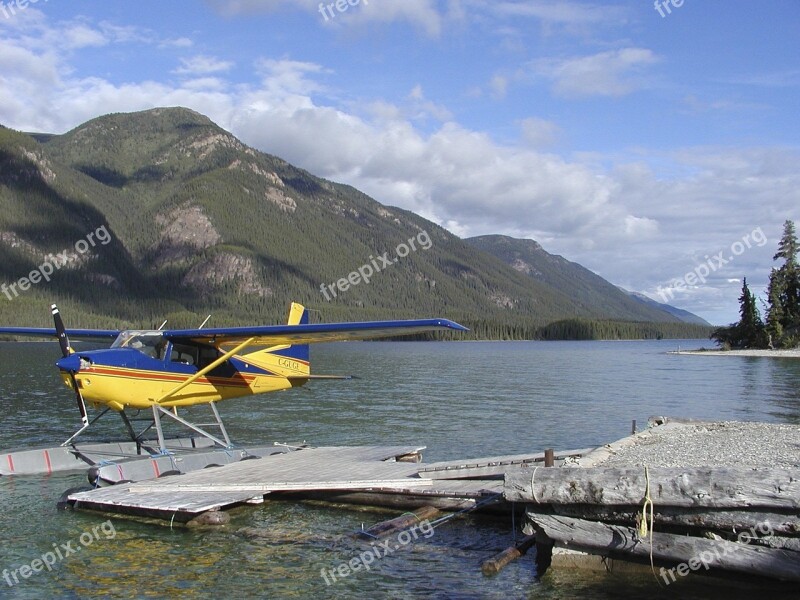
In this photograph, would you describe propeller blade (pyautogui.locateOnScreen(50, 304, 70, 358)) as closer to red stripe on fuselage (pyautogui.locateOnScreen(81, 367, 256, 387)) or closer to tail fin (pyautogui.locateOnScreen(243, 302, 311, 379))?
red stripe on fuselage (pyautogui.locateOnScreen(81, 367, 256, 387))

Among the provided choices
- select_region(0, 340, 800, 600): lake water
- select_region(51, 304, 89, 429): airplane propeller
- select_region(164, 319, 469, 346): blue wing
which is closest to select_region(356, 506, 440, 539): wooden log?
select_region(0, 340, 800, 600): lake water

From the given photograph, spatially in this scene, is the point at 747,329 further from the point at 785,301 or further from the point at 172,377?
the point at 172,377

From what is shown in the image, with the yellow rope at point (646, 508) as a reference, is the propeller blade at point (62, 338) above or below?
above

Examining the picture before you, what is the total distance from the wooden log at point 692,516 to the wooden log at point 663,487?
0.37 ft

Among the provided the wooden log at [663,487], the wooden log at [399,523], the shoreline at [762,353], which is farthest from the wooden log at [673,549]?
the shoreline at [762,353]

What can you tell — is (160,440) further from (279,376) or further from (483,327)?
(483,327)

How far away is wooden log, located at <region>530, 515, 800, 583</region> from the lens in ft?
22.2

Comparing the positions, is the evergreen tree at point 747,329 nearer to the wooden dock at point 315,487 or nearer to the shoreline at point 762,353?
the shoreline at point 762,353

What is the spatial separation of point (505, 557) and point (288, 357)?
9.82 m

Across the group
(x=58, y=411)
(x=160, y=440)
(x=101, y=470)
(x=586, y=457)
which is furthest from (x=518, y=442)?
(x=58, y=411)

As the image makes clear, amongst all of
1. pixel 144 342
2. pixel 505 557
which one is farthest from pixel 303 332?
pixel 505 557

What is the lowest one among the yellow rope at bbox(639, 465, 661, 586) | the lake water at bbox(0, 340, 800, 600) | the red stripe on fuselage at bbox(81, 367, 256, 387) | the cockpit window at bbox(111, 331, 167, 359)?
the lake water at bbox(0, 340, 800, 600)

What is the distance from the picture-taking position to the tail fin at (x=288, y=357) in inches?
644

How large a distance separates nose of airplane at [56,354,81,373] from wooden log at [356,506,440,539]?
578cm
